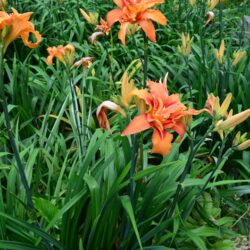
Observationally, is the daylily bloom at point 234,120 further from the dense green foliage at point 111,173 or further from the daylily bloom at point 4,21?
the daylily bloom at point 4,21

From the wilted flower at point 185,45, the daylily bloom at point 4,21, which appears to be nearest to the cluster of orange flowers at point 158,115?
the daylily bloom at point 4,21

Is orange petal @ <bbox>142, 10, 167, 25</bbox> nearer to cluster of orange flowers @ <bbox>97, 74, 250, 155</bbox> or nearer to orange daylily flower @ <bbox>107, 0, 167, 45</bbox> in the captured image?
orange daylily flower @ <bbox>107, 0, 167, 45</bbox>

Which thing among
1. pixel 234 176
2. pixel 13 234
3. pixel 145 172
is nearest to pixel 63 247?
pixel 13 234

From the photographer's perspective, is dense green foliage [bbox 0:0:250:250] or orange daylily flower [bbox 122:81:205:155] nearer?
orange daylily flower [bbox 122:81:205:155]

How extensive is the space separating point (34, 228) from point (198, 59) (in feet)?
7.76

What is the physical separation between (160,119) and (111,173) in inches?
30.0

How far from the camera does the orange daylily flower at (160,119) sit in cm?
131

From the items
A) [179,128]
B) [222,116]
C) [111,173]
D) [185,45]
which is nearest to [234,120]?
[222,116]

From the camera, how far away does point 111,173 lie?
2035mm

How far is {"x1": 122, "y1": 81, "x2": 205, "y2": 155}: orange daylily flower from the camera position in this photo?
1308 millimetres

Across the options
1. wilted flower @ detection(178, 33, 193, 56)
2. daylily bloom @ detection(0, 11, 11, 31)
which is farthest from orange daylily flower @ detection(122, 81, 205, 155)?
wilted flower @ detection(178, 33, 193, 56)

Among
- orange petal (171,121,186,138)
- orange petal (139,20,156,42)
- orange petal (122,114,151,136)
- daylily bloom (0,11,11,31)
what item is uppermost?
daylily bloom (0,11,11,31)

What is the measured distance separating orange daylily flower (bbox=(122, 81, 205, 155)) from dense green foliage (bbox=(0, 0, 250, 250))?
16cm

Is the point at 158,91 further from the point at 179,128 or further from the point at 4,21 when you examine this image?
the point at 4,21
